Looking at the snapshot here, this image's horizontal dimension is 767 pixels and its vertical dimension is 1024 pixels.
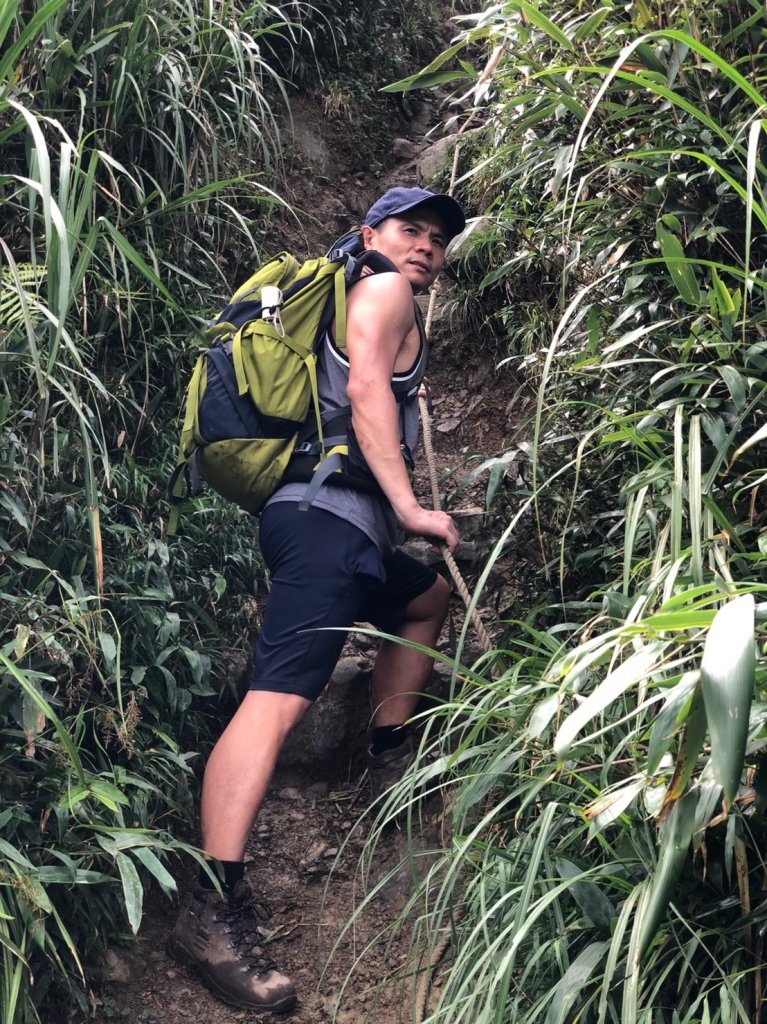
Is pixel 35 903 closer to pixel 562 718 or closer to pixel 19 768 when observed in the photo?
pixel 19 768

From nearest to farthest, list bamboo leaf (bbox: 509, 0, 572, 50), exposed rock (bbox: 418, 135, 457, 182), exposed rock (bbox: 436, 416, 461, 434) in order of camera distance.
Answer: bamboo leaf (bbox: 509, 0, 572, 50), exposed rock (bbox: 436, 416, 461, 434), exposed rock (bbox: 418, 135, 457, 182)

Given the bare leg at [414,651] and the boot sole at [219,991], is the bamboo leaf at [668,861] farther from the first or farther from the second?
the bare leg at [414,651]

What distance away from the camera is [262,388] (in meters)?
2.75

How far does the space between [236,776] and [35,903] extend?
Answer: 0.61m

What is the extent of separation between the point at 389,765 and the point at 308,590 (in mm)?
853

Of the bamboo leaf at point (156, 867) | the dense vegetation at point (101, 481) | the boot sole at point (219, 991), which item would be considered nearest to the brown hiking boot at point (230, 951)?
the boot sole at point (219, 991)

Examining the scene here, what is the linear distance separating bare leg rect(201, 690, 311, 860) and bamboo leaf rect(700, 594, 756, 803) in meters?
1.68

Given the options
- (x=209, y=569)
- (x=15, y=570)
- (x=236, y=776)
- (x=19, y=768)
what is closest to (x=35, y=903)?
(x=19, y=768)

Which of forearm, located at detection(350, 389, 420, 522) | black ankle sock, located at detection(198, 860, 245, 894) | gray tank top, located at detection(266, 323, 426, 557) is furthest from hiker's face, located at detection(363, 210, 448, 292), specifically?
black ankle sock, located at detection(198, 860, 245, 894)

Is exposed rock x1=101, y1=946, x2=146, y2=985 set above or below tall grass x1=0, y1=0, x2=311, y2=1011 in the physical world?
below

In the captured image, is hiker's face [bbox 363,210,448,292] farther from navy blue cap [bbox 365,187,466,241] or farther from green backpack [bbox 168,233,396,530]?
green backpack [bbox 168,233,396,530]

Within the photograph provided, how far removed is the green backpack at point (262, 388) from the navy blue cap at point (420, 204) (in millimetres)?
270

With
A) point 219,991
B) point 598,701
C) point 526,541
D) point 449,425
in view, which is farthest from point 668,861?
point 449,425

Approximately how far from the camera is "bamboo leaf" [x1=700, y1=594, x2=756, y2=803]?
1118mm
